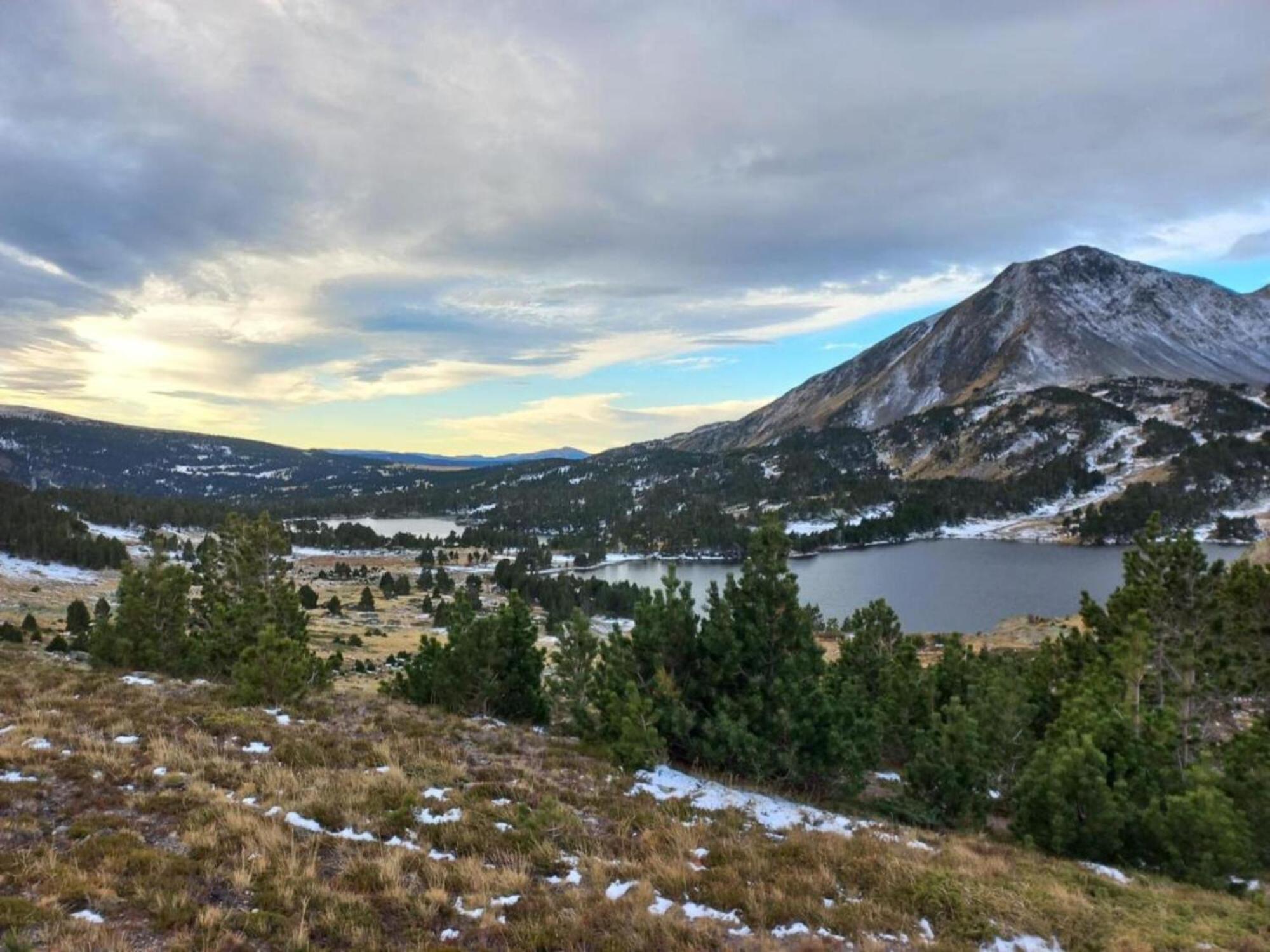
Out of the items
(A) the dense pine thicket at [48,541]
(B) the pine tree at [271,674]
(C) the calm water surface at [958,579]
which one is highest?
(B) the pine tree at [271,674]

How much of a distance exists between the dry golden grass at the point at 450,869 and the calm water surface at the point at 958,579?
278 feet

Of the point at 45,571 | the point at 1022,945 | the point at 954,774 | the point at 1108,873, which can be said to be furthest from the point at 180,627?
the point at 45,571

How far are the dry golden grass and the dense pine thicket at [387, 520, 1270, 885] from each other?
1.69m

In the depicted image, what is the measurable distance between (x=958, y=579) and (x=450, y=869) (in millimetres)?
153735

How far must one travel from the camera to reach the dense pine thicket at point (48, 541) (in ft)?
442

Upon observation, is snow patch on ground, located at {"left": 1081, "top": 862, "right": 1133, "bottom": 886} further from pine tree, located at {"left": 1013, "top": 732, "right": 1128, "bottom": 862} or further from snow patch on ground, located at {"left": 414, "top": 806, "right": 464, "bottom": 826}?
snow patch on ground, located at {"left": 414, "top": 806, "right": 464, "bottom": 826}

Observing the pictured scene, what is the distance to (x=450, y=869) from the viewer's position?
9.12m

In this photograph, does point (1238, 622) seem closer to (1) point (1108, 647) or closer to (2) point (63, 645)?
(1) point (1108, 647)

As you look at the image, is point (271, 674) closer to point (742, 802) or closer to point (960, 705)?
point (742, 802)

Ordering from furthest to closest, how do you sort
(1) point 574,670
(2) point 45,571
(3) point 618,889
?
(2) point 45,571 < (1) point 574,670 < (3) point 618,889

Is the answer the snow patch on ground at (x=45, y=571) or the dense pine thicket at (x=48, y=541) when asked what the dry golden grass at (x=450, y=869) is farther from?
the dense pine thicket at (x=48, y=541)

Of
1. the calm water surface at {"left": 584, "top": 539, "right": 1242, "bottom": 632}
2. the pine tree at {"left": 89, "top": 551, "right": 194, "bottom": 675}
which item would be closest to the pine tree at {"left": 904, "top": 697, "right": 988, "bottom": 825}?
the pine tree at {"left": 89, "top": 551, "right": 194, "bottom": 675}

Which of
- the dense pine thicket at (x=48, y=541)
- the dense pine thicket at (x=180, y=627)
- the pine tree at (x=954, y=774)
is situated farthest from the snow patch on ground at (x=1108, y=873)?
the dense pine thicket at (x=48, y=541)

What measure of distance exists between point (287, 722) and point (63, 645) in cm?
3490
